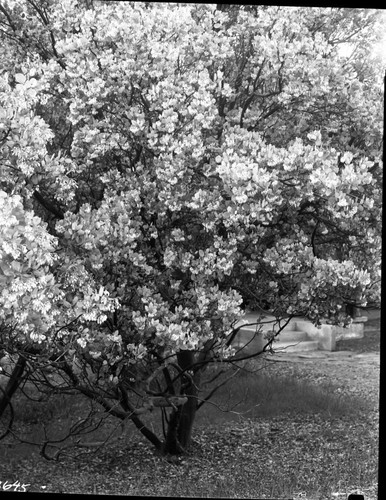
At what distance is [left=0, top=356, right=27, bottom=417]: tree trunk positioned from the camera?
3.53m

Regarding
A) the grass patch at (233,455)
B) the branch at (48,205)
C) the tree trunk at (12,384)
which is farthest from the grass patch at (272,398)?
the branch at (48,205)

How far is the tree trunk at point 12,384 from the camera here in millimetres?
3535

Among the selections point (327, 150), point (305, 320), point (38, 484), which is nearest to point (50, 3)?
point (327, 150)

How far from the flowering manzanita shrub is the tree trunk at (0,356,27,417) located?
0.34 metres

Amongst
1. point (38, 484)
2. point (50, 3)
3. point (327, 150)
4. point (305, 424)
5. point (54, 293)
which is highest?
point (50, 3)

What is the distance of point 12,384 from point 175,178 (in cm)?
146

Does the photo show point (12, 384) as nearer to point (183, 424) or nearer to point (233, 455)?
point (183, 424)

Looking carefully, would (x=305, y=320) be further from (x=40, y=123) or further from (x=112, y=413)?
(x=40, y=123)

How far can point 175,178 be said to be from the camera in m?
3.01

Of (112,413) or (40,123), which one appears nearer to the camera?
(40,123)

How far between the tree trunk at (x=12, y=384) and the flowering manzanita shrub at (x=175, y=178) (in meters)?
0.34

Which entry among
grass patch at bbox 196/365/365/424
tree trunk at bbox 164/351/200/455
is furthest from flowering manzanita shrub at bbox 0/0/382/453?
grass patch at bbox 196/365/365/424

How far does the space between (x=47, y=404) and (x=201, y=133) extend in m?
1.60

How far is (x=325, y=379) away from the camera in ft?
13.2
